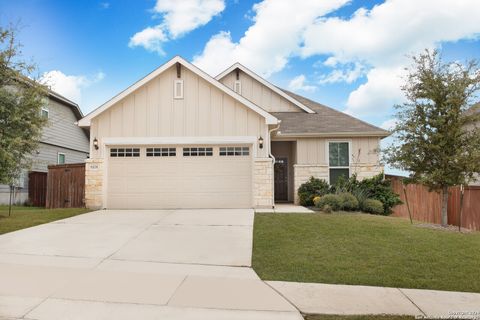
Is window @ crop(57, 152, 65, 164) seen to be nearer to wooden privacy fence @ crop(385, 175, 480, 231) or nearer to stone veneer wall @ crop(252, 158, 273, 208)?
stone veneer wall @ crop(252, 158, 273, 208)

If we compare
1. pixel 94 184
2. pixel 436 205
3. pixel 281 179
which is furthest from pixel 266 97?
pixel 94 184

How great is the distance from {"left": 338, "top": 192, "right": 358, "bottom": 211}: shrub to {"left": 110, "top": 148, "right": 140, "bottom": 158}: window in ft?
25.6

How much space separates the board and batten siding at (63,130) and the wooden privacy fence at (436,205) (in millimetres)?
17539

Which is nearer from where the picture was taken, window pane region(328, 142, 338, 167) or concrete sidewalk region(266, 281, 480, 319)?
concrete sidewalk region(266, 281, 480, 319)

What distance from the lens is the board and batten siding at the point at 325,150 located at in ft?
49.0

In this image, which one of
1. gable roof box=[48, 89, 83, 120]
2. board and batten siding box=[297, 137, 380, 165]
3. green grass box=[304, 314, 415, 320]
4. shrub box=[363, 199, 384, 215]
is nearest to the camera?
green grass box=[304, 314, 415, 320]

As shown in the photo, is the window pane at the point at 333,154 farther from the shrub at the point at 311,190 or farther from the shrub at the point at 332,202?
the shrub at the point at 332,202

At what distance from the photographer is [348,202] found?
40.8ft

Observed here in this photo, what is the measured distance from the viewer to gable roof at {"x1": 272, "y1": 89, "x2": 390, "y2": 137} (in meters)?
14.8

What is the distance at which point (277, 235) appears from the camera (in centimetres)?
813

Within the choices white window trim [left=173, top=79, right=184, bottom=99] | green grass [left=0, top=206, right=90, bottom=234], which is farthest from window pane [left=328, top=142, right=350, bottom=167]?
green grass [left=0, top=206, right=90, bottom=234]

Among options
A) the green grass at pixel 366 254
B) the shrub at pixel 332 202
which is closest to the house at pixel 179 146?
the shrub at pixel 332 202

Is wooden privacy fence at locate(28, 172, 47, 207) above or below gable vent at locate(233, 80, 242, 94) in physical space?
below

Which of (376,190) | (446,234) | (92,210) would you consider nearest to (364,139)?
(376,190)
